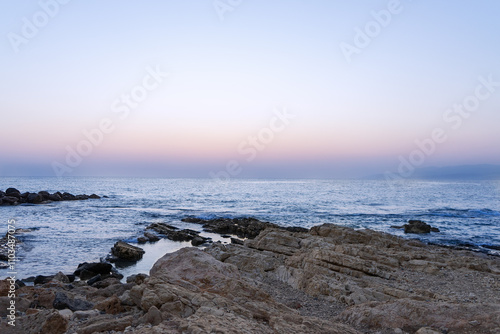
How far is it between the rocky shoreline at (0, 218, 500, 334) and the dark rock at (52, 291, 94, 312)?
0.02 m

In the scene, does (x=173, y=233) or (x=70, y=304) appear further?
(x=173, y=233)

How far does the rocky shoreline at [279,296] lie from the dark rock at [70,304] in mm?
24

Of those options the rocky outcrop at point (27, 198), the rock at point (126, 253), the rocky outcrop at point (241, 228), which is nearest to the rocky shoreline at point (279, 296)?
the rock at point (126, 253)

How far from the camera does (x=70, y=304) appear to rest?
27.3 ft

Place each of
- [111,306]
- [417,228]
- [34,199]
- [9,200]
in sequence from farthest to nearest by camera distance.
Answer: [34,199]
[9,200]
[417,228]
[111,306]

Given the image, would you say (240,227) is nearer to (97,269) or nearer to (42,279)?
(97,269)

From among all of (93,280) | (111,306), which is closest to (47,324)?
(111,306)

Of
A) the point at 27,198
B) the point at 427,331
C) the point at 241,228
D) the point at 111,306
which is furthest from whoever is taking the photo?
the point at 27,198

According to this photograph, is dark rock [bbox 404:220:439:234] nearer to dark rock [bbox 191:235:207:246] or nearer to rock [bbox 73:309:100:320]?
dark rock [bbox 191:235:207:246]

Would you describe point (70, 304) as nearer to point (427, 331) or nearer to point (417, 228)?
point (427, 331)

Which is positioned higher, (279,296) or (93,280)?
(279,296)

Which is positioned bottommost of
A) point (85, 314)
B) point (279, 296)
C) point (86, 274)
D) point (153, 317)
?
point (86, 274)

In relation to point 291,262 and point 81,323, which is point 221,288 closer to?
point 81,323

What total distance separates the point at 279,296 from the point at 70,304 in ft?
20.8
